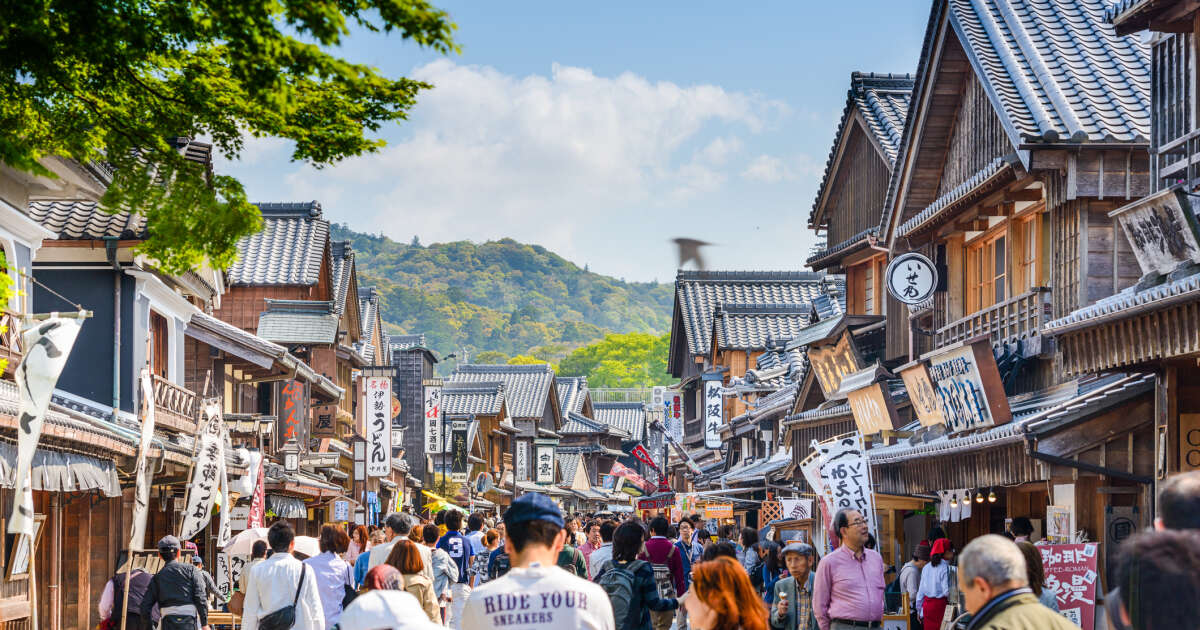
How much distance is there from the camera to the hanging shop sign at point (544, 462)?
217ft

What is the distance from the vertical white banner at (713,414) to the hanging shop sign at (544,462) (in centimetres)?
2154

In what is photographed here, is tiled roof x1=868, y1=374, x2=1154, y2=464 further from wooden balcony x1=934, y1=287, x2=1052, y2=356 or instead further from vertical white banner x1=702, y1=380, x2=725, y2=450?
vertical white banner x1=702, y1=380, x2=725, y2=450

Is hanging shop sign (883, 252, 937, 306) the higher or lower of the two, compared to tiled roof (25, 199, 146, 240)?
lower

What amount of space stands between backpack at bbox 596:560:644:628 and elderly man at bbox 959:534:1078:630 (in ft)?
13.9

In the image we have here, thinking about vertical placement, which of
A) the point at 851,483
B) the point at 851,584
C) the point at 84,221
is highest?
the point at 84,221

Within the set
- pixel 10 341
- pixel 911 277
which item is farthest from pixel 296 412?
pixel 10 341

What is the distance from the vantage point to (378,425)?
117 feet

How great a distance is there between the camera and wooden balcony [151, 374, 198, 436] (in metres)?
19.6

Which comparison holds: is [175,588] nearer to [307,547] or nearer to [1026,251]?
[307,547]

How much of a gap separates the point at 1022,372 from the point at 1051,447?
4248mm

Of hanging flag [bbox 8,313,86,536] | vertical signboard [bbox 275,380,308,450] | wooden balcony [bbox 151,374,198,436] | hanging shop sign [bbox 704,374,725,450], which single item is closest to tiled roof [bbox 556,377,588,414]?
hanging shop sign [bbox 704,374,725,450]

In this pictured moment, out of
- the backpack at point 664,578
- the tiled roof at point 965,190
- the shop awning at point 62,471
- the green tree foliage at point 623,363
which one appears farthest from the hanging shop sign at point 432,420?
the green tree foliage at point 623,363

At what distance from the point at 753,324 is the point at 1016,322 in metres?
30.0

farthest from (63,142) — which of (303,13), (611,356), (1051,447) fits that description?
(611,356)
